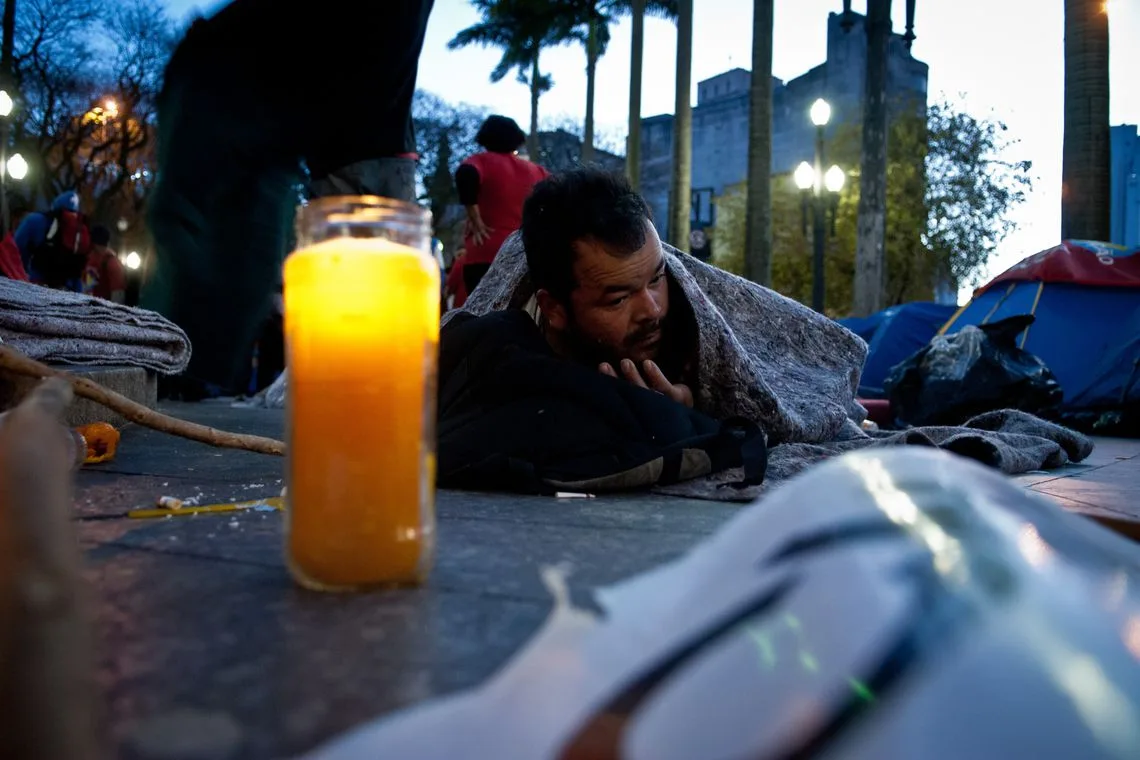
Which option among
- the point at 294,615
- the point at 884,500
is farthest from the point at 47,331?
the point at 884,500

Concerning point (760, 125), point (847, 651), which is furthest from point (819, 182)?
point (847, 651)

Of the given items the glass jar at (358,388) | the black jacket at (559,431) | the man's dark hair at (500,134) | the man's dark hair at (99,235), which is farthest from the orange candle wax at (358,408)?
the man's dark hair at (99,235)

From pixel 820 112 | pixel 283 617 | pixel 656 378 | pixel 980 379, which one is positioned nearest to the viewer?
pixel 283 617

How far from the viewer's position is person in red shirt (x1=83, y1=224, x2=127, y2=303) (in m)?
8.27

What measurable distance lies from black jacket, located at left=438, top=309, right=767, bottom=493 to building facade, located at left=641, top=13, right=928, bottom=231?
67.0ft

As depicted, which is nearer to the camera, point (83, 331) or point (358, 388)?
point (358, 388)

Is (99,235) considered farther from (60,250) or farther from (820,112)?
(820,112)

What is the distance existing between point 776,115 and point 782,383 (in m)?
31.8

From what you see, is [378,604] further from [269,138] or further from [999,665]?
[269,138]

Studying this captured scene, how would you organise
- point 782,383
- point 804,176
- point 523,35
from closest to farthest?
1. point 782,383
2. point 804,176
3. point 523,35

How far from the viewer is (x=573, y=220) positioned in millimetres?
2758

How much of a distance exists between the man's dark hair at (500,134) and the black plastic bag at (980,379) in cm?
340

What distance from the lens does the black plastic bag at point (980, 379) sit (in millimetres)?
5488

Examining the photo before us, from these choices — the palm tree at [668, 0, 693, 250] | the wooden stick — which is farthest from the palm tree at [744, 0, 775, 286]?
the wooden stick
